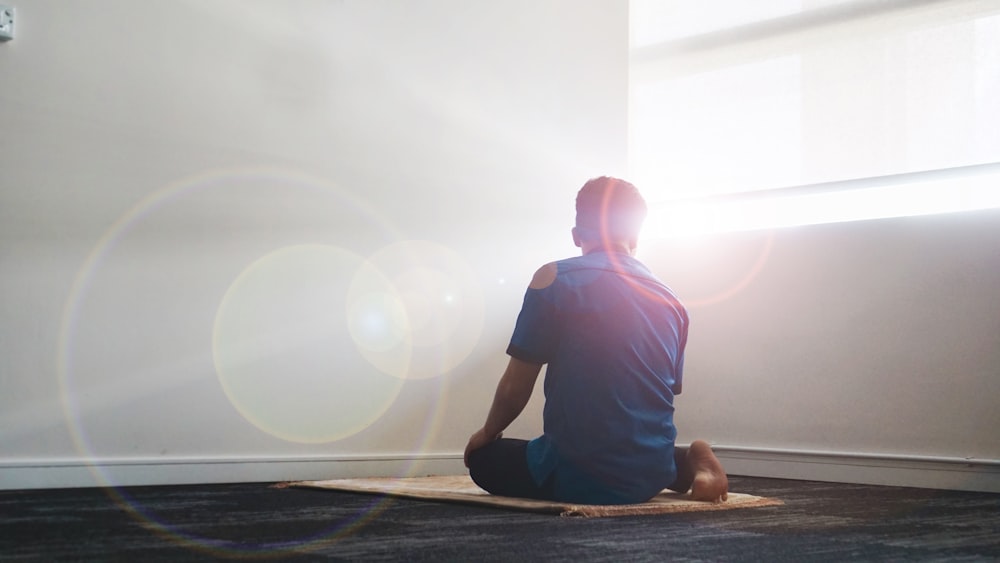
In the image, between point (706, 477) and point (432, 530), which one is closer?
point (432, 530)

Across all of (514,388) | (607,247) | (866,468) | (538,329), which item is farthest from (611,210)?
(866,468)

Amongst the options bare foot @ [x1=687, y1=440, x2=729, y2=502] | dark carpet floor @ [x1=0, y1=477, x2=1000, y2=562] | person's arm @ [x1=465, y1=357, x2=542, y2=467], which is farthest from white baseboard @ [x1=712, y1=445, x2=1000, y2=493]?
person's arm @ [x1=465, y1=357, x2=542, y2=467]

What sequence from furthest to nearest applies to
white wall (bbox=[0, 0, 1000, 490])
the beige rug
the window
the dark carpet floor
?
the window, white wall (bbox=[0, 0, 1000, 490]), the beige rug, the dark carpet floor

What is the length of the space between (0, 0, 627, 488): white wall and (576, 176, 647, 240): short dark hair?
1062 mm

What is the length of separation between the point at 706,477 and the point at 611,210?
709 millimetres

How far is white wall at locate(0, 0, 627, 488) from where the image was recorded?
252 centimetres

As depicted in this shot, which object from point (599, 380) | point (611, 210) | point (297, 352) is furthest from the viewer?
point (297, 352)

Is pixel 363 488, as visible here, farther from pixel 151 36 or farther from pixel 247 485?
pixel 151 36

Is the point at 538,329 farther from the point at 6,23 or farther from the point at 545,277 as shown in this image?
the point at 6,23

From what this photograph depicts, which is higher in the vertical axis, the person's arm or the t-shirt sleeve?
the t-shirt sleeve

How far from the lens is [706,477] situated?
2.21 m

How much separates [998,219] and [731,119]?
1058mm

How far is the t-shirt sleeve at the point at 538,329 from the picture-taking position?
2.07 metres

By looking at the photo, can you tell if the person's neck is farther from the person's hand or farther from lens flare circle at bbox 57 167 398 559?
lens flare circle at bbox 57 167 398 559
